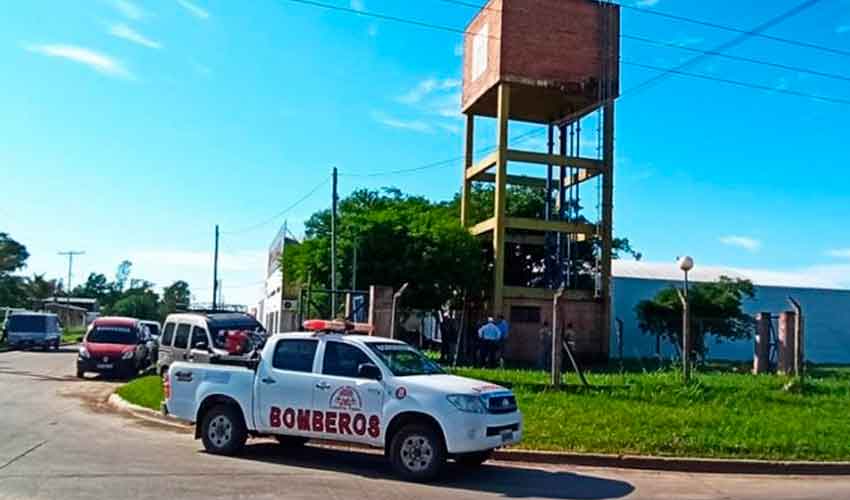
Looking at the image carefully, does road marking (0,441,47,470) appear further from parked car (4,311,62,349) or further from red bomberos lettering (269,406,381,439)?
parked car (4,311,62,349)

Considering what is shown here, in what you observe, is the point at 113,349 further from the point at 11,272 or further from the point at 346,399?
the point at 11,272

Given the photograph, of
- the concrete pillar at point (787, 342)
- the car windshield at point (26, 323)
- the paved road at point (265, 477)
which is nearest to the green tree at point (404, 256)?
the concrete pillar at point (787, 342)

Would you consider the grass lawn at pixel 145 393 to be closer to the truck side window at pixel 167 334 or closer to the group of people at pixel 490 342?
the truck side window at pixel 167 334

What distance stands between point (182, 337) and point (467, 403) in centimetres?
1419

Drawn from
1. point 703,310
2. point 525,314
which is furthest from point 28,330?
point 703,310

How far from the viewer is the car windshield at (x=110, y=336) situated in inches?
1140

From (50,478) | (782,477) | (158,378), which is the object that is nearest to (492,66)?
(158,378)

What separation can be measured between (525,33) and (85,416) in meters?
25.6

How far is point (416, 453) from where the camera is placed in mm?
11188

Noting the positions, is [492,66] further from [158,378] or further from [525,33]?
[158,378]

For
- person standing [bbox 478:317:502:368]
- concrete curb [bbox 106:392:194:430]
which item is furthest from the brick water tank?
concrete curb [bbox 106:392:194:430]

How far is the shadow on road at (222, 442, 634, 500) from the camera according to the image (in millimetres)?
10828

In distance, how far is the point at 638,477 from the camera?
12.3 meters

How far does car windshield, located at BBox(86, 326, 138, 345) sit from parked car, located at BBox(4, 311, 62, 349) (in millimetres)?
18899
